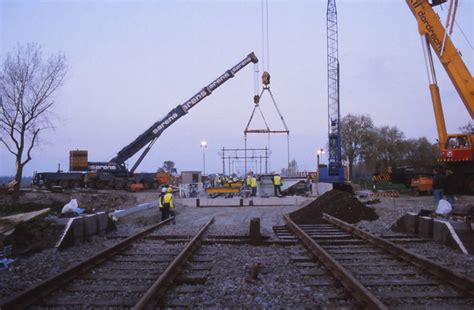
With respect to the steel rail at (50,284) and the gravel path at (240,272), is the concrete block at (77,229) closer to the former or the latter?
the gravel path at (240,272)

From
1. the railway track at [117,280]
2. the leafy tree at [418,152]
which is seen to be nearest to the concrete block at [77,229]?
the railway track at [117,280]

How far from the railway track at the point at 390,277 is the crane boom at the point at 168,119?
2391 centimetres

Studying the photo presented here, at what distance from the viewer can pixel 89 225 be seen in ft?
29.8

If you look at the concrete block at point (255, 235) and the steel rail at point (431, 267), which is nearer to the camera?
the steel rail at point (431, 267)

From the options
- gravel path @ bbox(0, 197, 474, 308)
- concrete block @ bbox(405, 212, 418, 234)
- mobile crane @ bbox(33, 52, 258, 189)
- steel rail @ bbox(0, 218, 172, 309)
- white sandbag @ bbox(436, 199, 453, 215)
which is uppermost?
mobile crane @ bbox(33, 52, 258, 189)

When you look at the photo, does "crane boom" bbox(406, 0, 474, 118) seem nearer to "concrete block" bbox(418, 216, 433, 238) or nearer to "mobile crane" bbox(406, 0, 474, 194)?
"mobile crane" bbox(406, 0, 474, 194)

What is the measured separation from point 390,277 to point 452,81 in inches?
697

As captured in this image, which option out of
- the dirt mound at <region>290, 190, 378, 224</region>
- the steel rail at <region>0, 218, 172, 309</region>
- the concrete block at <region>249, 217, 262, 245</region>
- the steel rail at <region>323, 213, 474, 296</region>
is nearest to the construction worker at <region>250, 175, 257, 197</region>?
the dirt mound at <region>290, 190, 378, 224</region>

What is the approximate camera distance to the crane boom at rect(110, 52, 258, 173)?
99.1 ft

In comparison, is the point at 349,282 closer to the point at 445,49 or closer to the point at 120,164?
the point at 445,49

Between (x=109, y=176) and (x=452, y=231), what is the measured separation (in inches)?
1107

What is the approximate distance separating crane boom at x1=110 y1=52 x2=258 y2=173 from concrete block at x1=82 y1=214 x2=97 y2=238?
2104cm

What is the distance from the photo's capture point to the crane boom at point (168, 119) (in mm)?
30203

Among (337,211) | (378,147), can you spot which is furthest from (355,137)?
(337,211)
